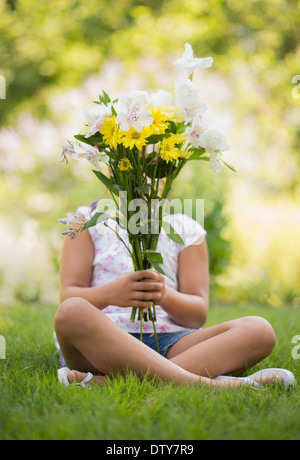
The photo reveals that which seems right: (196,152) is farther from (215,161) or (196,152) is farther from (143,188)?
(143,188)

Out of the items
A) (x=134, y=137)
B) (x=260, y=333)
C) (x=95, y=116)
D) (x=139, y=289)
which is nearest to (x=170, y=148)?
(x=134, y=137)

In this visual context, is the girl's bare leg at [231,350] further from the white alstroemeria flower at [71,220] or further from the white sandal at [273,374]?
the white alstroemeria flower at [71,220]

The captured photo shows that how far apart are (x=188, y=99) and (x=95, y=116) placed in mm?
300

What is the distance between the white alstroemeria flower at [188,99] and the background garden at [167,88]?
91.7 inches

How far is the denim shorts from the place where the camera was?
6.61 feet

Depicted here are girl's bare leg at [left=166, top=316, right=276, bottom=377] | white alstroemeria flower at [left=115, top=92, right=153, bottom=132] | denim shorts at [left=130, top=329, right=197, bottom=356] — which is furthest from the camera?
denim shorts at [left=130, top=329, right=197, bottom=356]

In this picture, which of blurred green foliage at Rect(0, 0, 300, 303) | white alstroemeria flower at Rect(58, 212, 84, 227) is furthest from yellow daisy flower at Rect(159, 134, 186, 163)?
blurred green foliage at Rect(0, 0, 300, 303)

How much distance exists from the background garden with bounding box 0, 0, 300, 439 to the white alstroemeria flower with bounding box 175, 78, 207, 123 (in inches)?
91.7

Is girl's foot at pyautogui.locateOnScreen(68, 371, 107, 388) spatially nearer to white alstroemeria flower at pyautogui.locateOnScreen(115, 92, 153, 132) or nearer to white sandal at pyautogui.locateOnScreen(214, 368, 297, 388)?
white sandal at pyautogui.locateOnScreen(214, 368, 297, 388)

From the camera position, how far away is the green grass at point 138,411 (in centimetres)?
126

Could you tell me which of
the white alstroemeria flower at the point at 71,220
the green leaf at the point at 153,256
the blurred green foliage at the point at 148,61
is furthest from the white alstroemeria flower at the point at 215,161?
the blurred green foliage at the point at 148,61

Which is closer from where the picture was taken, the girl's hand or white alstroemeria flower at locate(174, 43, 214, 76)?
white alstroemeria flower at locate(174, 43, 214, 76)
